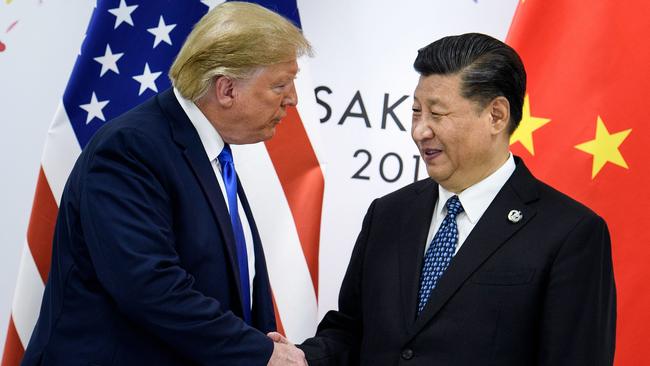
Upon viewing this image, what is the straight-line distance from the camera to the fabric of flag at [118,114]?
291 centimetres

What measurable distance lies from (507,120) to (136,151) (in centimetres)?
81

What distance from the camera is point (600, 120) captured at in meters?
2.90

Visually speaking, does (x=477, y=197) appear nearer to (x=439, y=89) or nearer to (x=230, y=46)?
(x=439, y=89)

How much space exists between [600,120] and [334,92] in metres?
0.88

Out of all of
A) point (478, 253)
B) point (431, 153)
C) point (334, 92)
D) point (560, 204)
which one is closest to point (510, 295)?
point (478, 253)

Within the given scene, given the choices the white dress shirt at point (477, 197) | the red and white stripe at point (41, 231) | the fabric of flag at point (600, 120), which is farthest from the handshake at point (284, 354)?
the fabric of flag at point (600, 120)

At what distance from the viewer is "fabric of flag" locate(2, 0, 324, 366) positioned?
291 centimetres

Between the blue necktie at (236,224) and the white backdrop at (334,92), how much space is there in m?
0.97

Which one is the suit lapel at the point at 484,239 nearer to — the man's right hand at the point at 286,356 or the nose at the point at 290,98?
the man's right hand at the point at 286,356

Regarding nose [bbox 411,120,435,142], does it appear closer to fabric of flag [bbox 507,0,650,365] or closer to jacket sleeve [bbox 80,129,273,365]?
jacket sleeve [bbox 80,129,273,365]

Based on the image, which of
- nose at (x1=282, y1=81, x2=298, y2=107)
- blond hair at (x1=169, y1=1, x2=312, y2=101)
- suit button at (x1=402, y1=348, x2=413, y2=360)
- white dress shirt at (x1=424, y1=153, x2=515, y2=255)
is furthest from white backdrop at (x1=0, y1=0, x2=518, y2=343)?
suit button at (x1=402, y1=348, x2=413, y2=360)

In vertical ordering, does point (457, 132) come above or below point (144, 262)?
above

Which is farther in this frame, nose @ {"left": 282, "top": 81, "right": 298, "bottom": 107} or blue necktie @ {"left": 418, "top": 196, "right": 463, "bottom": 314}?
nose @ {"left": 282, "top": 81, "right": 298, "bottom": 107}

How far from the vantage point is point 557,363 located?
2.00 m
